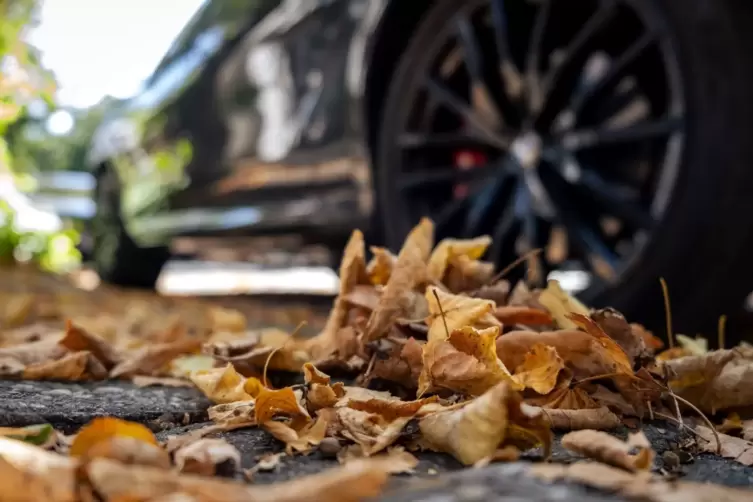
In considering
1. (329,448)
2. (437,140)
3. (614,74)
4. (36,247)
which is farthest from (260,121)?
(36,247)

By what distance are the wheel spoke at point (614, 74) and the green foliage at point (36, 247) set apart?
6125mm

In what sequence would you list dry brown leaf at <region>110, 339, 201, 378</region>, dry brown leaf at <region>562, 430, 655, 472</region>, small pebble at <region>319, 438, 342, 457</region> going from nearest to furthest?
dry brown leaf at <region>562, 430, 655, 472</region> < small pebble at <region>319, 438, 342, 457</region> < dry brown leaf at <region>110, 339, 201, 378</region>

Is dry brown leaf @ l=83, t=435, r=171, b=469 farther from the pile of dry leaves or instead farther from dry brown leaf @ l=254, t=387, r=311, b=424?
dry brown leaf @ l=254, t=387, r=311, b=424

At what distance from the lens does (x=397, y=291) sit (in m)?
1.34

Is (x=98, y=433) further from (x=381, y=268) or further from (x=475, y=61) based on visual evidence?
(x=475, y=61)

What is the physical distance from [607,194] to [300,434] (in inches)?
55.6

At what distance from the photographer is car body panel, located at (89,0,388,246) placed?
9.20ft

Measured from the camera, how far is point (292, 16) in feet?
9.62

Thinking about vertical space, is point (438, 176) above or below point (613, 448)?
above

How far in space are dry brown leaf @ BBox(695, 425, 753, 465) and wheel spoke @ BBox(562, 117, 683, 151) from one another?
3.37 feet

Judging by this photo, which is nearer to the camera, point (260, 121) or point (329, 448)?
point (329, 448)

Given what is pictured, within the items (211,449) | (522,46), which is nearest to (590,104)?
(522,46)

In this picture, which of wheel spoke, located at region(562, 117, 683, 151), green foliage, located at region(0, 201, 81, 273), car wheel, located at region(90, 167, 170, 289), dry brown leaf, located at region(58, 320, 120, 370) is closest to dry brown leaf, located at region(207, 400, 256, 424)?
dry brown leaf, located at region(58, 320, 120, 370)

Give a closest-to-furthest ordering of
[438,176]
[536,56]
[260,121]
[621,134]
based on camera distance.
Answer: [621,134], [536,56], [438,176], [260,121]
